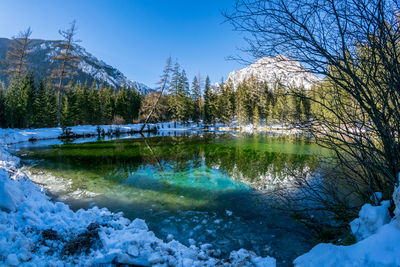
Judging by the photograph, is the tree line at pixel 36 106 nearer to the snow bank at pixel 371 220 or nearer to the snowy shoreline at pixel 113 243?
the snowy shoreline at pixel 113 243

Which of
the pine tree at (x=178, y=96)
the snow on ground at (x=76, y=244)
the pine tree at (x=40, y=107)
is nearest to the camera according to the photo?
the snow on ground at (x=76, y=244)

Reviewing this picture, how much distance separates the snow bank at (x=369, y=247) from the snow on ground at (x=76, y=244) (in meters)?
1.07

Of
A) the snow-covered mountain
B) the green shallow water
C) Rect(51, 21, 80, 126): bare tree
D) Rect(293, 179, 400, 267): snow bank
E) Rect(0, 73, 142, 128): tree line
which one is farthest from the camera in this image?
Rect(0, 73, 142, 128): tree line

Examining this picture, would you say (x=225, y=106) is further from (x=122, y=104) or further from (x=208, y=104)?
(x=122, y=104)

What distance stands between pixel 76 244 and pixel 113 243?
46 cm

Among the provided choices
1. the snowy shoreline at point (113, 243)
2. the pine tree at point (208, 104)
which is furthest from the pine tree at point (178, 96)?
the snowy shoreline at point (113, 243)

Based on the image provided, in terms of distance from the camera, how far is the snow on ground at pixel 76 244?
212 cm

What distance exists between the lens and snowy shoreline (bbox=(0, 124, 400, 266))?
4.76 feet

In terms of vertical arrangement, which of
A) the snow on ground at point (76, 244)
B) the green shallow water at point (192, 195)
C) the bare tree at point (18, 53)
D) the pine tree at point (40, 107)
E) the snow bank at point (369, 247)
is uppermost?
the bare tree at point (18, 53)

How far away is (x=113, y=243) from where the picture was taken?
8.58 feet

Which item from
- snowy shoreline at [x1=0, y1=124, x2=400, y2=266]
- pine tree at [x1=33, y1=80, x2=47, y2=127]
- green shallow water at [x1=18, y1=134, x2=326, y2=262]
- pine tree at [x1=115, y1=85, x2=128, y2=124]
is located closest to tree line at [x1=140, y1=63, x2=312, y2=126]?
pine tree at [x1=115, y1=85, x2=128, y2=124]

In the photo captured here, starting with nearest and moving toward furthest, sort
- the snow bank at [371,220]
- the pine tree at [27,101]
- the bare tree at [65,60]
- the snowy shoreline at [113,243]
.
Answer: the snowy shoreline at [113,243] → the snow bank at [371,220] → the bare tree at [65,60] → the pine tree at [27,101]

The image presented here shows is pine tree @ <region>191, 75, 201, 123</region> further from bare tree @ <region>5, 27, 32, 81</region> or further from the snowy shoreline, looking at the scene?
the snowy shoreline

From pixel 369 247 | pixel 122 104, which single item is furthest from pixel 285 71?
pixel 122 104
